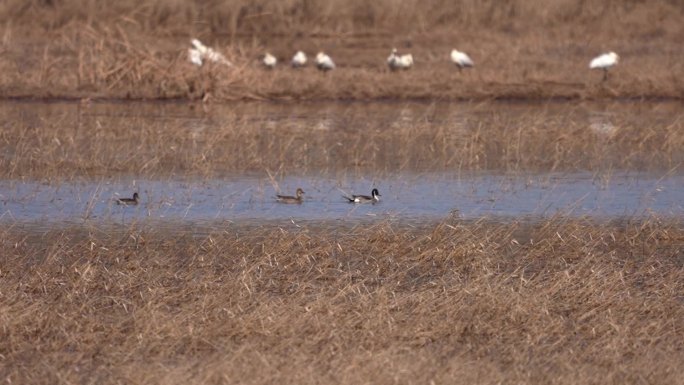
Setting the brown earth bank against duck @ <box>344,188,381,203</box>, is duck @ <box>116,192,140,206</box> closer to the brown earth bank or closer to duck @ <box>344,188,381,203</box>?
duck @ <box>344,188,381,203</box>

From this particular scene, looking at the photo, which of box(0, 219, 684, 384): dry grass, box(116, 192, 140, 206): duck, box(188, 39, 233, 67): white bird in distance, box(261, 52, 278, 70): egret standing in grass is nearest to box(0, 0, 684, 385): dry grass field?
box(0, 219, 684, 384): dry grass

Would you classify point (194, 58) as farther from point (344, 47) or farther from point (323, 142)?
point (323, 142)

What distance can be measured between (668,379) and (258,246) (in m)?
4.22

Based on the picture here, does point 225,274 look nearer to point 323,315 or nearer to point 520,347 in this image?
point 323,315

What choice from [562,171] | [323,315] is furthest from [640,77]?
[323,315]

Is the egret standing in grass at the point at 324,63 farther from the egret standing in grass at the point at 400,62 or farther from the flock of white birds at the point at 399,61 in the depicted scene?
the egret standing in grass at the point at 400,62

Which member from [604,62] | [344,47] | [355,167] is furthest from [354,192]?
[344,47]

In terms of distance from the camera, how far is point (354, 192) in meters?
13.1

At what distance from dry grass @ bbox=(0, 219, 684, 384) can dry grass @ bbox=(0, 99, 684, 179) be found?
13.0ft

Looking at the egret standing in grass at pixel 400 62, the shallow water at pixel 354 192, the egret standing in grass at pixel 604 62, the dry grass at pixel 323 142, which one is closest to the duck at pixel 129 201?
the shallow water at pixel 354 192

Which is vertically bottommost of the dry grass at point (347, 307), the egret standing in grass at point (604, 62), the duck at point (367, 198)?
the dry grass at point (347, 307)

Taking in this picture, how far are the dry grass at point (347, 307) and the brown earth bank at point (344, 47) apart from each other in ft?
38.7

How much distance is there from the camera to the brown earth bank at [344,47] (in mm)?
22078

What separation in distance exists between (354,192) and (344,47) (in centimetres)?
1488
